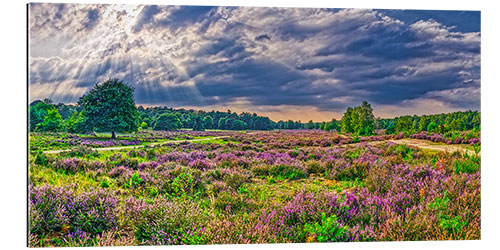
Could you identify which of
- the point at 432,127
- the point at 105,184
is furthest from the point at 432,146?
the point at 105,184

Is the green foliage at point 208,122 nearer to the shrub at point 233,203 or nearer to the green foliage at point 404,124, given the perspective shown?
the shrub at point 233,203

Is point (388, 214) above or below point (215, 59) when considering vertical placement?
below

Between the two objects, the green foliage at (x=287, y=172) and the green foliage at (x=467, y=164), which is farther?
the green foliage at (x=287, y=172)

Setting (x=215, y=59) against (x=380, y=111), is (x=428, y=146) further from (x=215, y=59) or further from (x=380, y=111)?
(x=215, y=59)

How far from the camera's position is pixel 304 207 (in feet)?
14.8

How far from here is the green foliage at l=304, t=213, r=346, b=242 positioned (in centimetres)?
421

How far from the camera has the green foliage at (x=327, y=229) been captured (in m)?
4.21

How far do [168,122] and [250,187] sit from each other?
1.89 metres

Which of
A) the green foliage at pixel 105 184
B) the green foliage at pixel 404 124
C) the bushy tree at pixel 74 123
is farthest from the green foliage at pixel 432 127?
the bushy tree at pixel 74 123

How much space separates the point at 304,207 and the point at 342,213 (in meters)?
0.56

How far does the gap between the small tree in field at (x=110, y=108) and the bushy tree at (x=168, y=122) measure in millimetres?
400

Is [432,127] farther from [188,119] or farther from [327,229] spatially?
[188,119]

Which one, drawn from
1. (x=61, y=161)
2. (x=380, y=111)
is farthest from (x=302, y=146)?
(x=61, y=161)

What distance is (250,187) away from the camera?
5438 millimetres
